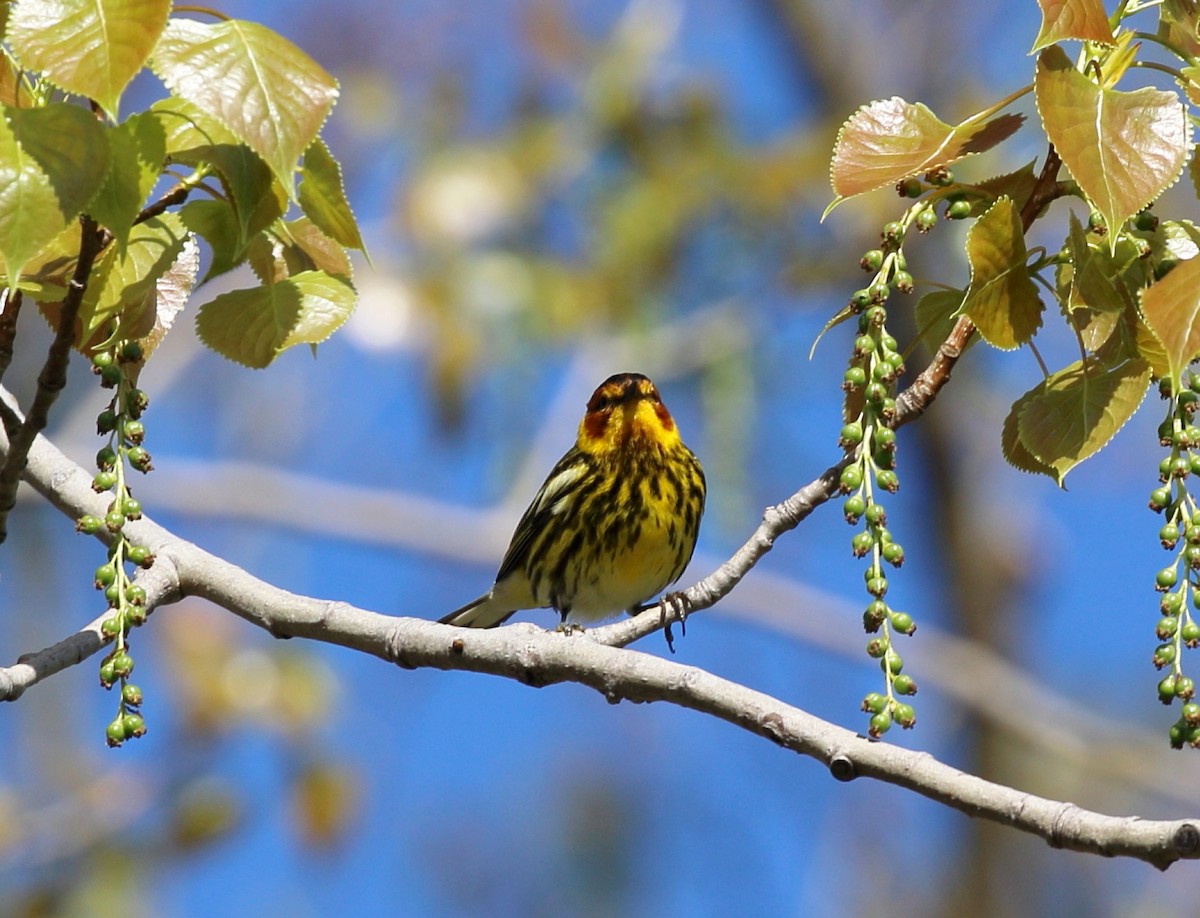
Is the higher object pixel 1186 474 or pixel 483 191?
pixel 483 191

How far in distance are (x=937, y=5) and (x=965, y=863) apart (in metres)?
7.25

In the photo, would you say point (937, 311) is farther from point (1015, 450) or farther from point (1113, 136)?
point (1113, 136)

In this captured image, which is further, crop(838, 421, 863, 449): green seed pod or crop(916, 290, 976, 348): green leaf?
crop(916, 290, 976, 348): green leaf

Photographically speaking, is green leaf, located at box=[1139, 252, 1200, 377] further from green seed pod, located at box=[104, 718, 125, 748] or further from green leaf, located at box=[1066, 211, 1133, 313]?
green seed pod, located at box=[104, 718, 125, 748]

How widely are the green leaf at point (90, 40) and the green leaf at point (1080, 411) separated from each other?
57.6 inches

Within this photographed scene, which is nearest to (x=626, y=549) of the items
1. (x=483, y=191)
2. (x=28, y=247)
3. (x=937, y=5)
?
(x=483, y=191)

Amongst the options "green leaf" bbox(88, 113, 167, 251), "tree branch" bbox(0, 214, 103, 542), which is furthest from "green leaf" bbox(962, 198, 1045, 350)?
"tree branch" bbox(0, 214, 103, 542)

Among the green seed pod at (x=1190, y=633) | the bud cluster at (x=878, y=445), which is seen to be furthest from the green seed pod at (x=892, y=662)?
the green seed pod at (x=1190, y=633)

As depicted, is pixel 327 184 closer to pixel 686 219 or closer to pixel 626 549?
pixel 626 549

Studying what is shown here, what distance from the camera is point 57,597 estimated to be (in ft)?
37.4

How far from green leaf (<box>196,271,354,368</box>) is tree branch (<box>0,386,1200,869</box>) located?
0.54 m

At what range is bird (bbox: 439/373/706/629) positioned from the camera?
585 cm

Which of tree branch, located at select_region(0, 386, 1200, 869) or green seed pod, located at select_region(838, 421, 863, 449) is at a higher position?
green seed pod, located at select_region(838, 421, 863, 449)

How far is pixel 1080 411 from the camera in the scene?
7.79 ft
